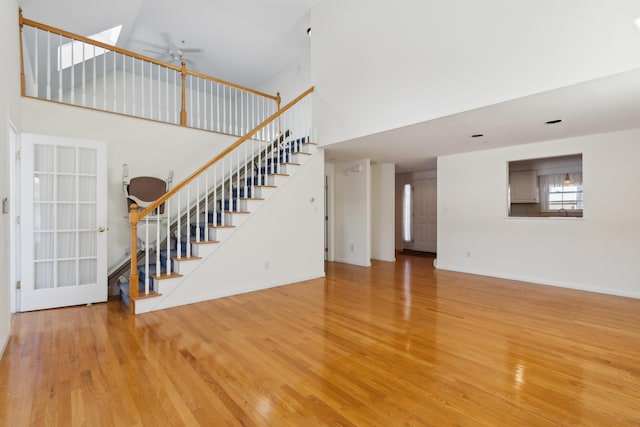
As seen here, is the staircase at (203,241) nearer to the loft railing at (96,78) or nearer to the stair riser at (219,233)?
the stair riser at (219,233)

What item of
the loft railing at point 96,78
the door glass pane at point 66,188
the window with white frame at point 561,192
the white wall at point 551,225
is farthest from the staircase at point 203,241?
the window with white frame at point 561,192

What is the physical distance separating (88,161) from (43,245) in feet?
3.66

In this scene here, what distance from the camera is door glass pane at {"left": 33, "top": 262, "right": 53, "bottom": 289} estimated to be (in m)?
3.56

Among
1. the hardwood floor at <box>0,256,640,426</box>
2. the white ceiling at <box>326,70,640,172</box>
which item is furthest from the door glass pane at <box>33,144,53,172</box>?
the white ceiling at <box>326,70,640,172</box>

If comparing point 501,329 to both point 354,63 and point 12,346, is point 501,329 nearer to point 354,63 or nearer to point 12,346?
point 354,63

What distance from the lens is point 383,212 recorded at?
7172 mm

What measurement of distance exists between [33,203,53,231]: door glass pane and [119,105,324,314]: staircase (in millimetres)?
1109

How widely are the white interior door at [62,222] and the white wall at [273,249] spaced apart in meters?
1.16

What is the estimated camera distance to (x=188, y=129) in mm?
5023

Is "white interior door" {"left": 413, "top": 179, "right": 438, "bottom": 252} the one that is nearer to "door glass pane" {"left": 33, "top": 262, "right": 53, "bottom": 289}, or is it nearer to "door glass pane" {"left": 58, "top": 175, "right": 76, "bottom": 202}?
"door glass pane" {"left": 58, "top": 175, "right": 76, "bottom": 202}

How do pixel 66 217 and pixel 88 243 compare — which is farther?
pixel 88 243

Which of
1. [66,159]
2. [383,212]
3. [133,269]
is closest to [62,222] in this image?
[66,159]

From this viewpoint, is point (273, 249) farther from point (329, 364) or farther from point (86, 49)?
point (86, 49)

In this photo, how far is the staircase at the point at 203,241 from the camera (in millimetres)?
3662
